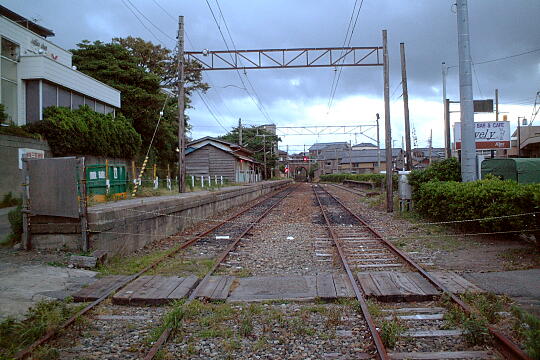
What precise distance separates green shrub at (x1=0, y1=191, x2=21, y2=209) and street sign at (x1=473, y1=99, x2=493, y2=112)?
19871 mm

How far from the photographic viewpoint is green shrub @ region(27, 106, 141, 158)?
2061 centimetres

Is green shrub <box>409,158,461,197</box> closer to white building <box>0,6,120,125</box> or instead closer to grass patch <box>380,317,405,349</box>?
grass patch <box>380,317,405,349</box>

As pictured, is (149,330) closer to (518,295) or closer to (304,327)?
Answer: (304,327)

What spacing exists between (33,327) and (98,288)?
1.97 m

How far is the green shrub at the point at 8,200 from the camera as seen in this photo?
1678cm

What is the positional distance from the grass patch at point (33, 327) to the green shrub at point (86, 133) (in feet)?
56.0

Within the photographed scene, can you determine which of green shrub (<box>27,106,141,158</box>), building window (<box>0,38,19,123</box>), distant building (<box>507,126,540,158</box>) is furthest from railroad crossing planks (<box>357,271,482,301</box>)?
distant building (<box>507,126,540,158</box>)

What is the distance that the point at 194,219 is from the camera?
16125 millimetres

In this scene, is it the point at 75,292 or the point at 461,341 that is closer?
the point at 461,341

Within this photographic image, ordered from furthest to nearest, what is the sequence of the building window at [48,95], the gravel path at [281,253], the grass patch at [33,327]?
1. the building window at [48,95]
2. the gravel path at [281,253]
3. the grass patch at [33,327]

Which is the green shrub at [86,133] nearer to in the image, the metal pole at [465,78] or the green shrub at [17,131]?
the green shrub at [17,131]

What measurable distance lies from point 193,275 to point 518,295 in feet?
16.8

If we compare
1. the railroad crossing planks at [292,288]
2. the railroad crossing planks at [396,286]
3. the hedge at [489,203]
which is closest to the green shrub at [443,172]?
the hedge at [489,203]

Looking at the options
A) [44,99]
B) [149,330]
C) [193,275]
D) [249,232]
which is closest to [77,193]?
[193,275]
